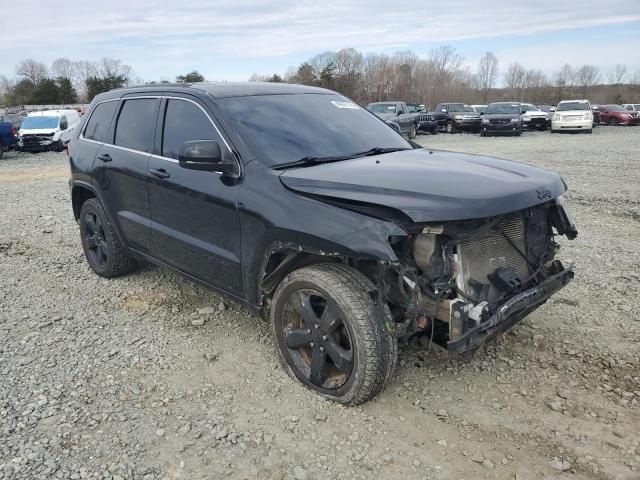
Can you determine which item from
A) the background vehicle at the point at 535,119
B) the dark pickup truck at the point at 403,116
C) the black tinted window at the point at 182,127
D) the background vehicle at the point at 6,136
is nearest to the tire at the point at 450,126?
the dark pickup truck at the point at 403,116

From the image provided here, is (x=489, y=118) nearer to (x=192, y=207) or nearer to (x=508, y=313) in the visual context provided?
(x=192, y=207)

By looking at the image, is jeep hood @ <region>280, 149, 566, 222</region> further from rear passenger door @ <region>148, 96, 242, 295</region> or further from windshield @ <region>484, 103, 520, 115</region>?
windshield @ <region>484, 103, 520, 115</region>

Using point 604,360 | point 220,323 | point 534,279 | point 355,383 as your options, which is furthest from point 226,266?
point 604,360

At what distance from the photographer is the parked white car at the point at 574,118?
1035 inches

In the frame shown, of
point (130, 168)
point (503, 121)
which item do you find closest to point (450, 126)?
point (503, 121)

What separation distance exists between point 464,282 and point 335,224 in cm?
85

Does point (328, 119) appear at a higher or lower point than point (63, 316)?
higher

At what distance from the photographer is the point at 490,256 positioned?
3348mm

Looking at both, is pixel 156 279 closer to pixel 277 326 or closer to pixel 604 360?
pixel 277 326

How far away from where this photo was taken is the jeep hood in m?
2.82

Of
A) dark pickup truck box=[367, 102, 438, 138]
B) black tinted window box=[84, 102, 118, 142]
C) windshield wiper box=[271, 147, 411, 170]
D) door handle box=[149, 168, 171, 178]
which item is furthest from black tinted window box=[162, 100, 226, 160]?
dark pickup truck box=[367, 102, 438, 138]

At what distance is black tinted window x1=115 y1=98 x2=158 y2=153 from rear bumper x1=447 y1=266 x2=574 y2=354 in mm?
2874

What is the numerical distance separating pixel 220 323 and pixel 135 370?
87cm

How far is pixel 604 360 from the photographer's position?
3686 millimetres
